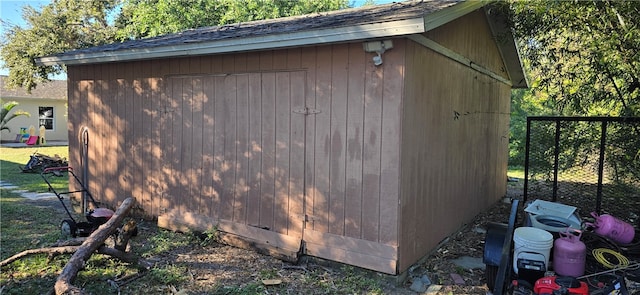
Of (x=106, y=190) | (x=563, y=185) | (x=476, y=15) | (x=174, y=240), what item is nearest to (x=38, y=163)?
(x=106, y=190)

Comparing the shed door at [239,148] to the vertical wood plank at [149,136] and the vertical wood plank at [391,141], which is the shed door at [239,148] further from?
the vertical wood plank at [391,141]

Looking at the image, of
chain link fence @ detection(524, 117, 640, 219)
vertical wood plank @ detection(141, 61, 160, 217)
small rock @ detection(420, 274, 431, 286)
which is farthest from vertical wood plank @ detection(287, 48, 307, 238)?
chain link fence @ detection(524, 117, 640, 219)

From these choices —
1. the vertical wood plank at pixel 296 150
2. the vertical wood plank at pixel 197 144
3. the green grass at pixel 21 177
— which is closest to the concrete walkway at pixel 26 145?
the green grass at pixel 21 177

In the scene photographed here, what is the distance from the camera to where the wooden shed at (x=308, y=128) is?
12.5ft

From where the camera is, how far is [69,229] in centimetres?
484

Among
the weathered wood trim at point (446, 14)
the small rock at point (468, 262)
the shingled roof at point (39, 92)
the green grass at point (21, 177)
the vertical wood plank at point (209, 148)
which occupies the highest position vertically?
the shingled roof at point (39, 92)

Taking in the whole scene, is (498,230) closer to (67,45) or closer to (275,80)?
(275,80)

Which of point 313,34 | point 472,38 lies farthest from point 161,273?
point 472,38

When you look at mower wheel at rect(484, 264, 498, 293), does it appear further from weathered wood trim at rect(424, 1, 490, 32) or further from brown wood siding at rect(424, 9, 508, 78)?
brown wood siding at rect(424, 9, 508, 78)

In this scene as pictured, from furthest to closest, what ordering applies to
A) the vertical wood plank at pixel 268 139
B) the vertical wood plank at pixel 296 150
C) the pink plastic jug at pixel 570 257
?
1. the vertical wood plank at pixel 268 139
2. the vertical wood plank at pixel 296 150
3. the pink plastic jug at pixel 570 257

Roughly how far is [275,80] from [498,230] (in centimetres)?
272

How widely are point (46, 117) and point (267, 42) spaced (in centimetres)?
2343

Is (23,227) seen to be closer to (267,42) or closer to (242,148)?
(242,148)

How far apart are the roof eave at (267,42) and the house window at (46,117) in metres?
19.9
